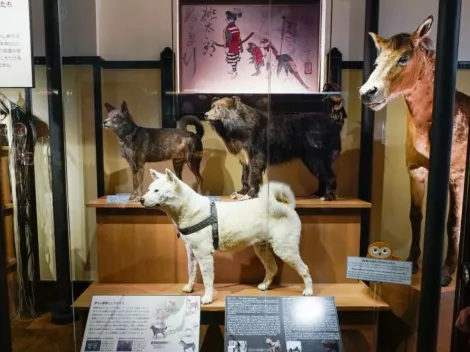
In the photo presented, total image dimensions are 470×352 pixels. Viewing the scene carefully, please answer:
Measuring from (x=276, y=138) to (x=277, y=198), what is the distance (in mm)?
236

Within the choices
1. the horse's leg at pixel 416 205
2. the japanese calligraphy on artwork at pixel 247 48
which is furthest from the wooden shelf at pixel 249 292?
the japanese calligraphy on artwork at pixel 247 48

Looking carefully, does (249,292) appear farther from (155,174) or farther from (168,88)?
(168,88)

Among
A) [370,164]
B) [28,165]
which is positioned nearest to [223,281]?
[370,164]

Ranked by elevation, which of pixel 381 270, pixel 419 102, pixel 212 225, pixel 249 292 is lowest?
pixel 249 292

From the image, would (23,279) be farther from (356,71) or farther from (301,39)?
(356,71)

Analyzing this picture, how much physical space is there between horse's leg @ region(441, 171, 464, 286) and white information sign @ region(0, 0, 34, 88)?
1.55 meters

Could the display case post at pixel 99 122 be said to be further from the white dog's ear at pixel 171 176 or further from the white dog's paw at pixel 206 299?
the white dog's paw at pixel 206 299

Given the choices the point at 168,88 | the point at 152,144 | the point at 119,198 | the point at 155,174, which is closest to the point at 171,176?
the point at 155,174

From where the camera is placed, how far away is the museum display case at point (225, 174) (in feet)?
4.71

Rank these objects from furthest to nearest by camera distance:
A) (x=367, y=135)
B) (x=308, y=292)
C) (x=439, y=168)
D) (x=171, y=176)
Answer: (x=367, y=135)
(x=308, y=292)
(x=171, y=176)
(x=439, y=168)

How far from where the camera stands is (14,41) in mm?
1299

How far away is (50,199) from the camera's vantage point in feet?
5.37

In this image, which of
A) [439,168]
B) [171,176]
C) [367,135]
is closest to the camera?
[439,168]

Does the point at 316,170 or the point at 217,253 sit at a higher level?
the point at 316,170
